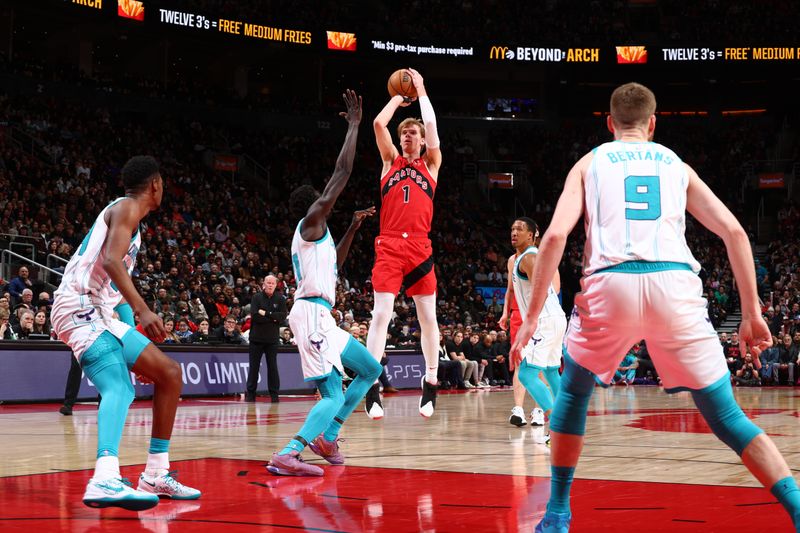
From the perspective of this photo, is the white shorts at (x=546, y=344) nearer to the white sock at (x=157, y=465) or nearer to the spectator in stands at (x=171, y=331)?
the white sock at (x=157, y=465)

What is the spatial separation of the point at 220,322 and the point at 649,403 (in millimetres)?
8533

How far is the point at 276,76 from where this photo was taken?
34500 millimetres

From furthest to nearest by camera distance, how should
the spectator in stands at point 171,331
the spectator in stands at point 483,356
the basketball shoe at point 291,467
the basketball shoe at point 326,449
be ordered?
the spectator in stands at point 483,356
the spectator in stands at point 171,331
the basketball shoe at point 326,449
the basketball shoe at point 291,467

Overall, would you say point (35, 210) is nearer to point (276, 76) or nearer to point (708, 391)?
point (276, 76)

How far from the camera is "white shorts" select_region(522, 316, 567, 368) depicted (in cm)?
855

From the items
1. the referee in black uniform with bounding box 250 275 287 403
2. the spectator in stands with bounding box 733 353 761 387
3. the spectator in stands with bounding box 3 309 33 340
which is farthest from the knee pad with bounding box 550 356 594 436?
the spectator in stands with bounding box 733 353 761 387

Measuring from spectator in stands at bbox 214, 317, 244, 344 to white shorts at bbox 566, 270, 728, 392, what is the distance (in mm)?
13238

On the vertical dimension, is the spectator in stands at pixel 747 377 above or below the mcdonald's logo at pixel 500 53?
below

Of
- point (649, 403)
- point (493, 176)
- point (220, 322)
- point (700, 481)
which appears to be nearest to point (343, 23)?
point (493, 176)

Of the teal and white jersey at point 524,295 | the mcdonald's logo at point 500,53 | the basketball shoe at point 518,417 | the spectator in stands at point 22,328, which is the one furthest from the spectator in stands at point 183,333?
the mcdonald's logo at point 500,53

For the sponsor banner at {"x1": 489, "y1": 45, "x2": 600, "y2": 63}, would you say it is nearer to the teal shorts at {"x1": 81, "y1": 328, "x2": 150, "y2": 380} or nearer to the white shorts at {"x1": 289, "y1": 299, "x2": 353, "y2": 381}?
the white shorts at {"x1": 289, "y1": 299, "x2": 353, "y2": 381}

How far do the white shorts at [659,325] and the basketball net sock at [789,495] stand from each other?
1.47 feet

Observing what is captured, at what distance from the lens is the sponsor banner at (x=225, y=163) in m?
28.6

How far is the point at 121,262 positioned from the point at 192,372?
1071 cm
